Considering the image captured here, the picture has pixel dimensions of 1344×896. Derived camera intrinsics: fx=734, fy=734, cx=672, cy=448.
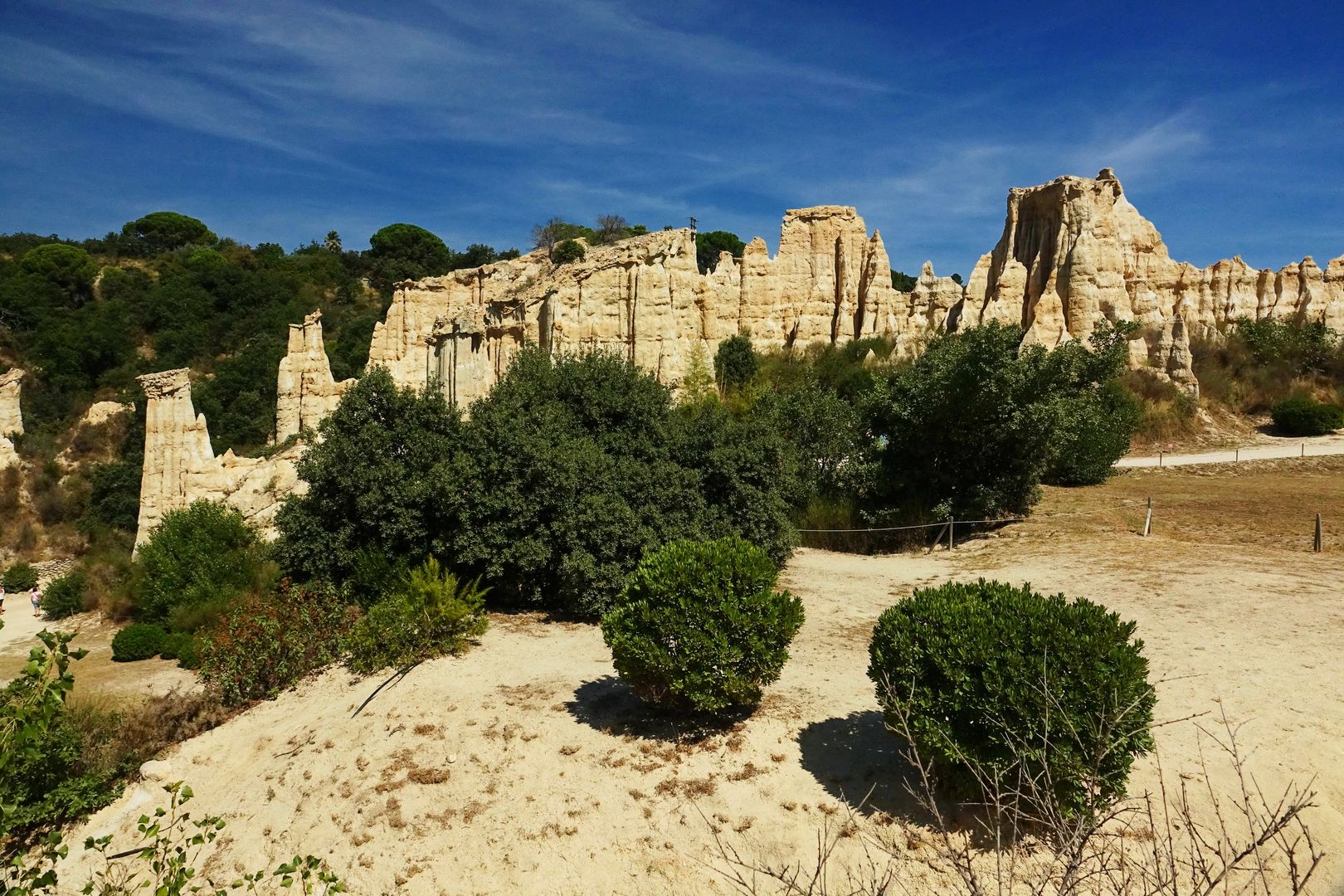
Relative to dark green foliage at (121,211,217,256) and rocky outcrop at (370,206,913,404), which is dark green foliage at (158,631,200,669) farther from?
dark green foliage at (121,211,217,256)

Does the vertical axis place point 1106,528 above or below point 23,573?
above

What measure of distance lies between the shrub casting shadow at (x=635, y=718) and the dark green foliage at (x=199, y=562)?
37.8 ft

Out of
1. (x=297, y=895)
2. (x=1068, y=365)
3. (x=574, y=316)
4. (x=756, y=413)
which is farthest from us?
(x=574, y=316)

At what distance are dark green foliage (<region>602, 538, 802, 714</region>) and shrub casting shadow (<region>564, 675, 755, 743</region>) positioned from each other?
10.7 inches

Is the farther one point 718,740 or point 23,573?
point 23,573

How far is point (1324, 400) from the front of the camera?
1195 inches

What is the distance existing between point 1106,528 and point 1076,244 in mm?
23656

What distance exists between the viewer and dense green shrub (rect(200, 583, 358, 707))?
9.50 meters

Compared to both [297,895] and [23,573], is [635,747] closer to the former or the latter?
[297,895]

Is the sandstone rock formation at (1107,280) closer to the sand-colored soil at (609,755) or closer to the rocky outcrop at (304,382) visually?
the sand-colored soil at (609,755)

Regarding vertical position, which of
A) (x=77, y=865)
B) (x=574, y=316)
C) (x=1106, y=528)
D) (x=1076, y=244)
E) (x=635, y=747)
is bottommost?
(x=77, y=865)

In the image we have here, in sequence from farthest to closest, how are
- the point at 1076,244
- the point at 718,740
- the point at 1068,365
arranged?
the point at 1076,244 < the point at 1068,365 < the point at 718,740

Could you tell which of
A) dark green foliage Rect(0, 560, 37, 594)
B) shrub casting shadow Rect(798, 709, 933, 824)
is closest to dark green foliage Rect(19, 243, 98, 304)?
dark green foliage Rect(0, 560, 37, 594)

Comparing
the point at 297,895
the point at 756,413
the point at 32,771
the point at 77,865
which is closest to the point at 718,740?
the point at 297,895
